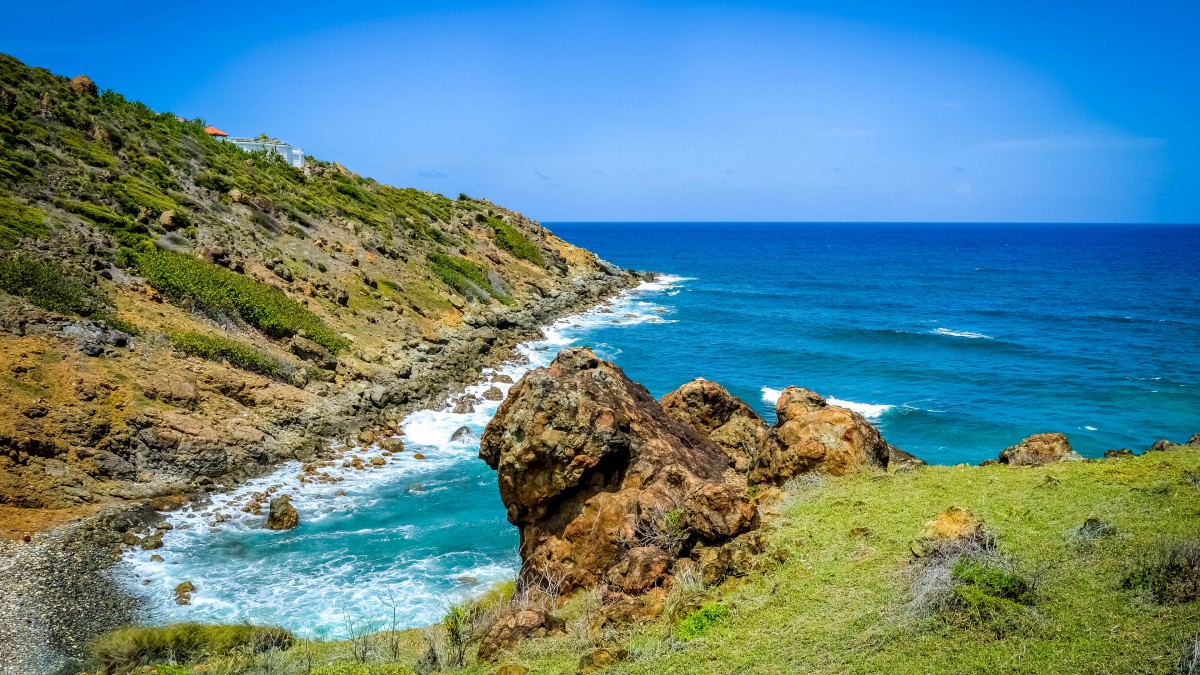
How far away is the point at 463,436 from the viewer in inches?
1229

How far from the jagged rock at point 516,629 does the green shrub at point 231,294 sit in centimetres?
2646

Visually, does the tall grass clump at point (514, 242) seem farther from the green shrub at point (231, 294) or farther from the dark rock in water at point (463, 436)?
the dark rock in water at point (463, 436)

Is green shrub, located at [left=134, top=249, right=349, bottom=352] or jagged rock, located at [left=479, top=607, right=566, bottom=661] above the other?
green shrub, located at [left=134, top=249, right=349, bottom=352]

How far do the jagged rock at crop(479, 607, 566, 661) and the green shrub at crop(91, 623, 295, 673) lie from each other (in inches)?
191

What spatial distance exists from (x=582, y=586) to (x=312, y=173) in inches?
2510

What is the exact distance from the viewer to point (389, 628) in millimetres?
17078

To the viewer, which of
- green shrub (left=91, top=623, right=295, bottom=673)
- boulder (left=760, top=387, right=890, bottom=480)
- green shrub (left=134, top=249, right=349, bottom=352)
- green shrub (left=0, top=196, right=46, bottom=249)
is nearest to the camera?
green shrub (left=91, top=623, right=295, bottom=673)

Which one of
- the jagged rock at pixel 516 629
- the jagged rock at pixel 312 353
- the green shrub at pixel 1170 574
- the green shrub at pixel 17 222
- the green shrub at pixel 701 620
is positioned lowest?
the jagged rock at pixel 516 629

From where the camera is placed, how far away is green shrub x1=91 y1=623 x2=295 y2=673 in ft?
46.2

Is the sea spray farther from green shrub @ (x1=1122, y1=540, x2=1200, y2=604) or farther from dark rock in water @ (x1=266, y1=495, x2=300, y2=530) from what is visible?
green shrub @ (x1=1122, y1=540, x2=1200, y2=604)

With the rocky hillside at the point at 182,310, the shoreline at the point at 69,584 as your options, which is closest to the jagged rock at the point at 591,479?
the shoreline at the point at 69,584

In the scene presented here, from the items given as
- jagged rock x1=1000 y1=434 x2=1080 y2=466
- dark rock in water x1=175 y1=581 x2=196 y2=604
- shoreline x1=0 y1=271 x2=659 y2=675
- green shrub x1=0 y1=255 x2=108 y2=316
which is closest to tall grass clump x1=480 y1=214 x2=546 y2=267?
green shrub x1=0 y1=255 x2=108 y2=316

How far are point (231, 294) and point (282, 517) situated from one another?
1619cm

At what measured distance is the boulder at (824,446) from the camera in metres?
15.3
